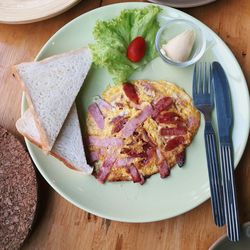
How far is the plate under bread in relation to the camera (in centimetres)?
143

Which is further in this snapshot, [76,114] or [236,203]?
[76,114]

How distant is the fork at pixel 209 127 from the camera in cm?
141

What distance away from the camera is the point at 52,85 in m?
1.51

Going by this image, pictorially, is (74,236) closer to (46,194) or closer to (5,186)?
(46,194)

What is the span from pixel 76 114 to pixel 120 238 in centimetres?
40

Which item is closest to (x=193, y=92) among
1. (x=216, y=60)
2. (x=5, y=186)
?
(x=216, y=60)

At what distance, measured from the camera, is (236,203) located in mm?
1396

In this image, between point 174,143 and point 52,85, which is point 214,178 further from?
point 52,85

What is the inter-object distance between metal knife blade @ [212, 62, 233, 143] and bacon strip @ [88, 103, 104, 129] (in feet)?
1.17

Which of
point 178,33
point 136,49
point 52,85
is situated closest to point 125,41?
point 136,49

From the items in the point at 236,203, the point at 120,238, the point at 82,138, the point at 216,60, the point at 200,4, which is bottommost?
the point at 120,238

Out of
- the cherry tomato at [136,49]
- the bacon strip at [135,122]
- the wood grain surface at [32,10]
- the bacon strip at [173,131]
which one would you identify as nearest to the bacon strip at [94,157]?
the bacon strip at [135,122]

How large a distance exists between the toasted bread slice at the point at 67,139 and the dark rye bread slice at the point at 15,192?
5 centimetres

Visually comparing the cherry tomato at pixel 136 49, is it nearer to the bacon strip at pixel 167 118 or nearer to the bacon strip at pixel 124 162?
the bacon strip at pixel 167 118
